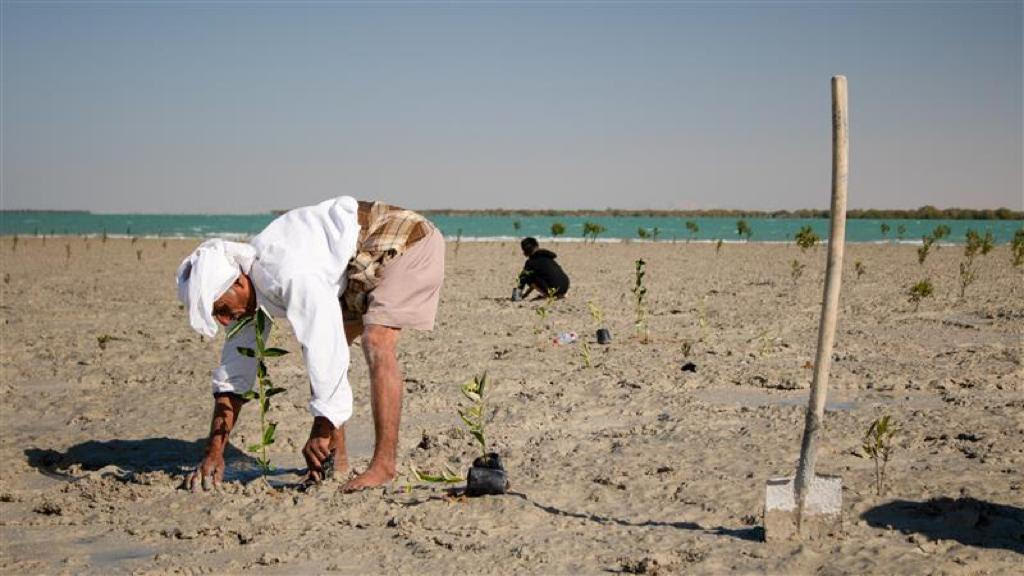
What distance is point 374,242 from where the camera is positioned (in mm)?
3980

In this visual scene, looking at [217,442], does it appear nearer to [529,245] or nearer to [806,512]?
[806,512]

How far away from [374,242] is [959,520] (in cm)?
258

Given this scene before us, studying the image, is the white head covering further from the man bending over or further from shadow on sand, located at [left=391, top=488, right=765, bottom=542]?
shadow on sand, located at [left=391, top=488, right=765, bottom=542]

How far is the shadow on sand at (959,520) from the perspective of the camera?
10.8ft

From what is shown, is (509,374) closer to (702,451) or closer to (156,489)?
(702,451)

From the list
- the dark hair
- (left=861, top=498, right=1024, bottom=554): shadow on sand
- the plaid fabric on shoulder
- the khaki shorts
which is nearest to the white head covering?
the plaid fabric on shoulder

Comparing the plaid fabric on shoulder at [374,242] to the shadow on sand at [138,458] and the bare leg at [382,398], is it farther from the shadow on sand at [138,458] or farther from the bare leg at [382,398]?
the shadow on sand at [138,458]

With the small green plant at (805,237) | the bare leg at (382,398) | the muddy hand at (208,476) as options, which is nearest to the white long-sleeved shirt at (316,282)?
the bare leg at (382,398)

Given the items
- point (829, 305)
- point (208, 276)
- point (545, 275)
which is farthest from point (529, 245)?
point (829, 305)

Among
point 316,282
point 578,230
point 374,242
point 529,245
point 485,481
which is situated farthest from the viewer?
point 578,230

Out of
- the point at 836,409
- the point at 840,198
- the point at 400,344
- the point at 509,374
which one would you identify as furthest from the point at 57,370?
the point at 840,198

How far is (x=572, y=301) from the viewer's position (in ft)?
39.2

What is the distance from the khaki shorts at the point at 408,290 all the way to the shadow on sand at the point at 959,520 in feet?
6.59

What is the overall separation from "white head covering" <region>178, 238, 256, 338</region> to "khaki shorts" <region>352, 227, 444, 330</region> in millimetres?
556
